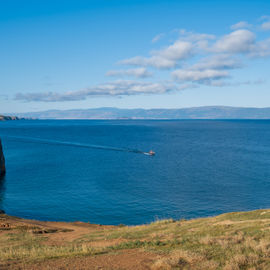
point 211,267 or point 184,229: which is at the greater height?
point 211,267

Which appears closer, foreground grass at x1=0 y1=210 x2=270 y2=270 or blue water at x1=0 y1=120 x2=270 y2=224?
foreground grass at x1=0 y1=210 x2=270 y2=270

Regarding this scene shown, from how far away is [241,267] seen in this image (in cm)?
1152

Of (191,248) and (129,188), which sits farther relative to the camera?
(129,188)

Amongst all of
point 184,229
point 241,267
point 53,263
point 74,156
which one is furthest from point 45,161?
point 241,267

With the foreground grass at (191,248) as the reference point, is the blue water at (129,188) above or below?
below

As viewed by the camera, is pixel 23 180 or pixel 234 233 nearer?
pixel 234 233

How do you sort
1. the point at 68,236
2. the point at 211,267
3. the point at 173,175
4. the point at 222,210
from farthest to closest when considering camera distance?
the point at 173,175, the point at 222,210, the point at 68,236, the point at 211,267

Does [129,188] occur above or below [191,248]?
below

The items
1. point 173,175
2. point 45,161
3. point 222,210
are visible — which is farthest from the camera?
point 45,161

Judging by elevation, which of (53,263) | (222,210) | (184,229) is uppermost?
(53,263)

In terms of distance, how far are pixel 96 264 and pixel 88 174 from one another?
1728 inches

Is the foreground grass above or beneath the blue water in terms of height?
above

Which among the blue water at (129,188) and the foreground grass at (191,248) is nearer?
the foreground grass at (191,248)

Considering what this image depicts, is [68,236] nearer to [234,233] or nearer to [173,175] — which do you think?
[234,233]
